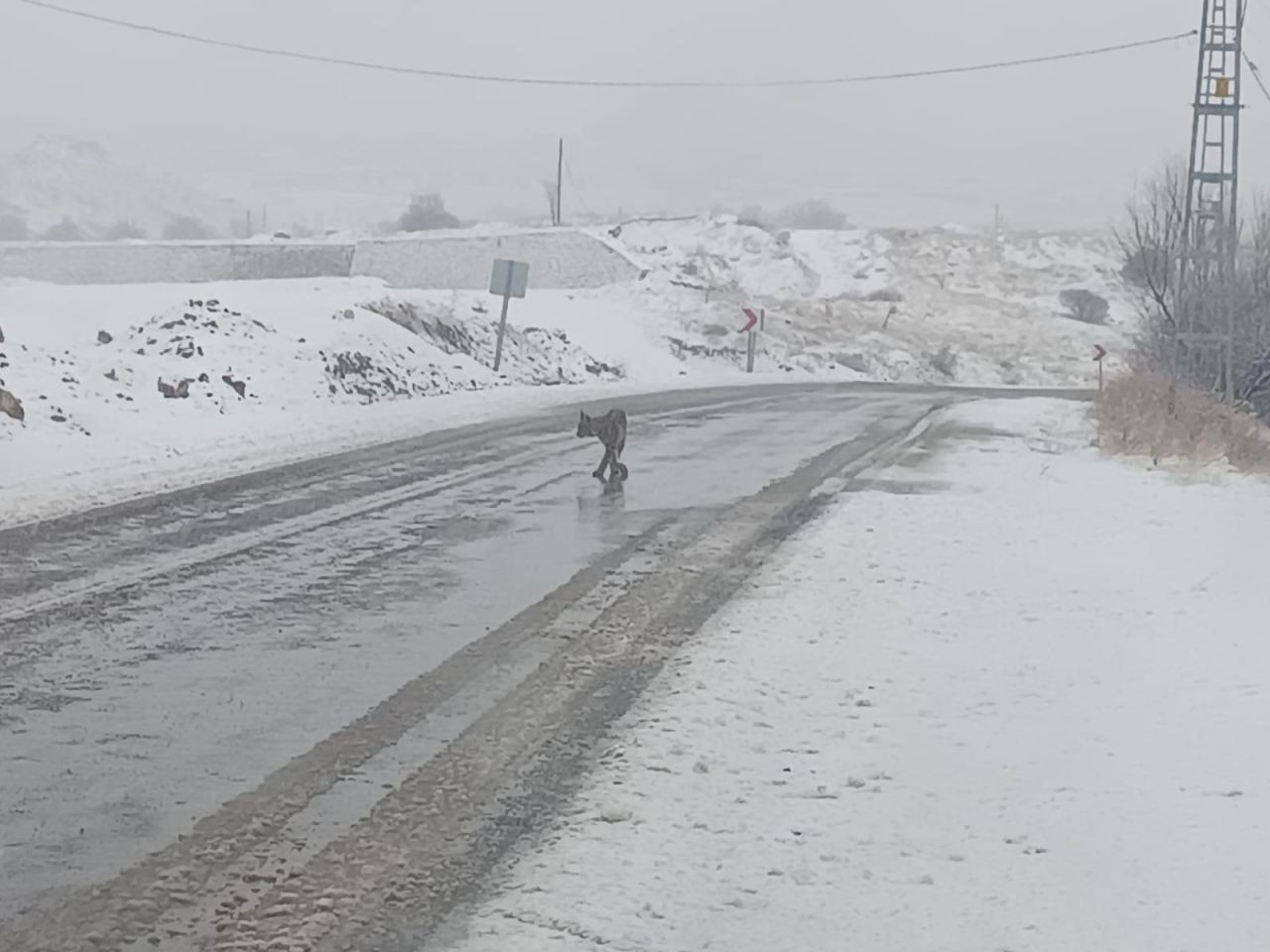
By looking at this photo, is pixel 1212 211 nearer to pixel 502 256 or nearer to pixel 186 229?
pixel 502 256

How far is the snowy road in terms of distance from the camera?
4934 mm

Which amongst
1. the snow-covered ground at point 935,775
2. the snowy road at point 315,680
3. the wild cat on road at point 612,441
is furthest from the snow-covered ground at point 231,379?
the snow-covered ground at point 935,775

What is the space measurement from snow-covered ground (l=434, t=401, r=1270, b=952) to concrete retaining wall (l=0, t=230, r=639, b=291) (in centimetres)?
4491

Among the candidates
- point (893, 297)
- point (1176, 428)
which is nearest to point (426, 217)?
point (893, 297)

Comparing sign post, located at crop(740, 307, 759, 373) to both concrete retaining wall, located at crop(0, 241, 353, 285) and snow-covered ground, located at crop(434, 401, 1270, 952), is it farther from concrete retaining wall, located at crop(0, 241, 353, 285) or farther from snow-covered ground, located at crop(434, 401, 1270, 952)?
snow-covered ground, located at crop(434, 401, 1270, 952)

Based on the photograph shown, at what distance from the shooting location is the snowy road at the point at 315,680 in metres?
4.93

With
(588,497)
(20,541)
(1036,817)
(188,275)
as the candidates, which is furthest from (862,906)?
(188,275)

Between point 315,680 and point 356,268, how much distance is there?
51.1m

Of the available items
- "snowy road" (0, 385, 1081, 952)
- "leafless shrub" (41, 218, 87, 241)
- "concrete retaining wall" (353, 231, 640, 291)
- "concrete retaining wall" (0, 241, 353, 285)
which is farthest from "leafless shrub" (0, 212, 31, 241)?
"snowy road" (0, 385, 1081, 952)

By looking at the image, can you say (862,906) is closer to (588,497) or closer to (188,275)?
(588,497)

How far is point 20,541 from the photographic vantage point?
10938mm

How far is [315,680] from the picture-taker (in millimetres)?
7352

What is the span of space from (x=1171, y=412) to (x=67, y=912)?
17157 millimetres

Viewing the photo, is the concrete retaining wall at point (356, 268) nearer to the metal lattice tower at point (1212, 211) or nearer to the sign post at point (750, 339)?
the sign post at point (750, 339)
